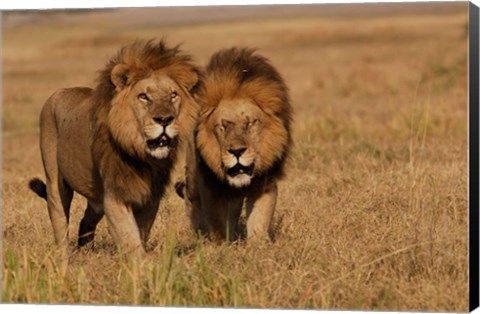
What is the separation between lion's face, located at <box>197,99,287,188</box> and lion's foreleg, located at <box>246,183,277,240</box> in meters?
0.14

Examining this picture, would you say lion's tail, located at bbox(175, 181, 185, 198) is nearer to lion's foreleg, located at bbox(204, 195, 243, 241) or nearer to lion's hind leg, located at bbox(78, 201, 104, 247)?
lion's hind leg, located at bbox(78, 201, 104, 247)

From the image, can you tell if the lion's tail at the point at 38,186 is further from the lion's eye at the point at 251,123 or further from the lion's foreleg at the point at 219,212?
the lion's eye at the point at 251,123

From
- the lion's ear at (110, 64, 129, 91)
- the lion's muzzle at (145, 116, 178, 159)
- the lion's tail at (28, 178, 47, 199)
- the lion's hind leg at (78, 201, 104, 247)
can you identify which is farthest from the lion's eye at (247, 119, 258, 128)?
the lion's tail at (28, 178, 47, 199)

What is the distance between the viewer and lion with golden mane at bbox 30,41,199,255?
18.8ft

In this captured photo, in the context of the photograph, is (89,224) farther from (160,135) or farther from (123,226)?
(160,135)

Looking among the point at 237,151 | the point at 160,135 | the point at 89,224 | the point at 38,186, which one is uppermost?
the point at 160,135

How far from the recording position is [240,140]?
6.00 m

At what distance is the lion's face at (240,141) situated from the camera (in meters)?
5.99

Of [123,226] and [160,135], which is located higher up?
[160,135]

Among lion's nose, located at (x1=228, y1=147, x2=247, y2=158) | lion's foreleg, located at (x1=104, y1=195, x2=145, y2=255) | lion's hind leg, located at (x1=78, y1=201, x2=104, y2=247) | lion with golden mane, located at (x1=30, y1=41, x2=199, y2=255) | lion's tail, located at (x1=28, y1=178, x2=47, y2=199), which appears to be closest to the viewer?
lion with golden mane, located at (x1=30, y1=41, x2=199, y2=255)

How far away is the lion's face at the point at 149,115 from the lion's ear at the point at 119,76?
20mm

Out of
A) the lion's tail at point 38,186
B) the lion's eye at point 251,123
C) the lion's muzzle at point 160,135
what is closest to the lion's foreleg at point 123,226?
the lion's muzzle at point 160,135

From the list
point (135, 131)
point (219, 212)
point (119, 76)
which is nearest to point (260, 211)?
point (219, 212)

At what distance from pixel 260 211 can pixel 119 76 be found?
95 centimetres
